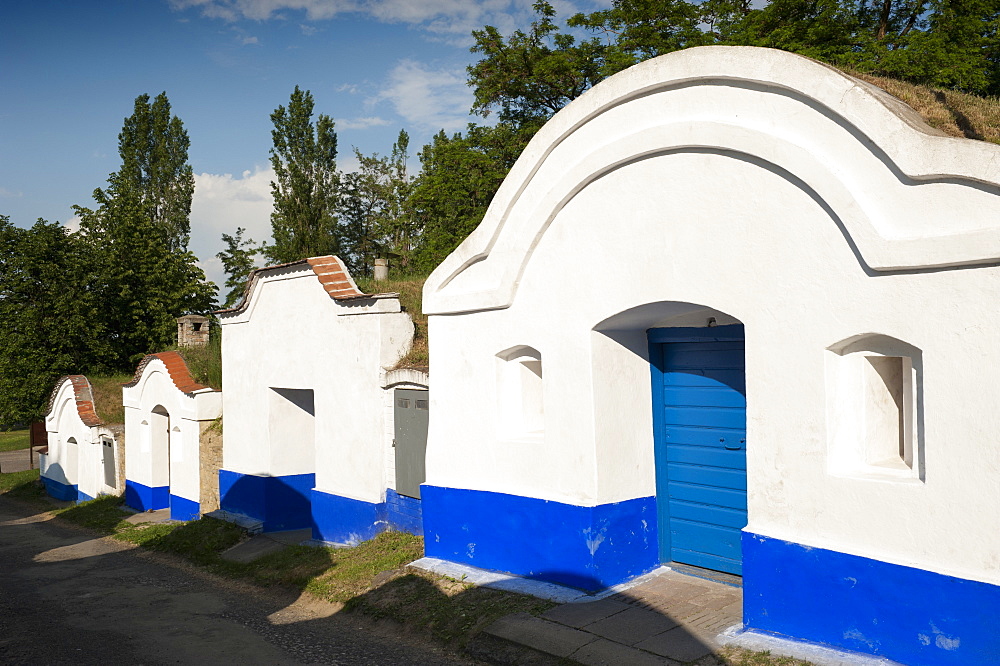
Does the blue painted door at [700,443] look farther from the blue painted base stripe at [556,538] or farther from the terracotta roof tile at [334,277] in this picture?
the terracotta roof tile at [334,277]

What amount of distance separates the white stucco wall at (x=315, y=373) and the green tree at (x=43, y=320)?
632 inches

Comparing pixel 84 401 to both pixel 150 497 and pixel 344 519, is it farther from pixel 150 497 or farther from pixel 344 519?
pixel 344 519

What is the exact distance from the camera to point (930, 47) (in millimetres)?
15742

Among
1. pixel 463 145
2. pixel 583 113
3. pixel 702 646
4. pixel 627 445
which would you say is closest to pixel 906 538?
pixel 702 646

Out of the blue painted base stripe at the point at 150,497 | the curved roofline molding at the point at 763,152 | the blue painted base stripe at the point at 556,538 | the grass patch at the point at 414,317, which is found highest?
the curved roofline molding at the point at 763,152

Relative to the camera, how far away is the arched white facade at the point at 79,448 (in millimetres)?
18703

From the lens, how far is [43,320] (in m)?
26.9

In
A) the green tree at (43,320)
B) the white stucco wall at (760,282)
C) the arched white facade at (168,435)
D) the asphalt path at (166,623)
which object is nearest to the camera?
the white stucco wall at (760,282)

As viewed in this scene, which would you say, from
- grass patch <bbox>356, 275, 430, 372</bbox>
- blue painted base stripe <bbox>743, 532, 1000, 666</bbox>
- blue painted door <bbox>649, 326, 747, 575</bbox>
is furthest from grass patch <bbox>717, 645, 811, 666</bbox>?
grass patch <bbox>356, 275, 430, 372</bbox>

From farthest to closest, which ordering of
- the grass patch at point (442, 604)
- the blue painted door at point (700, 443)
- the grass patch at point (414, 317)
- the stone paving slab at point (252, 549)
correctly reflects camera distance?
the stone paving slab at point (252, 549) → the grass patch at point (414, 317) → the blue painted door at point (700, 443) → the grass patch at point (442, 604)

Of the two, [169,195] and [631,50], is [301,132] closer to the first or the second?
[169,195]

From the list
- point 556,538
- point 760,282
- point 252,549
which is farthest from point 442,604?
point 252,549

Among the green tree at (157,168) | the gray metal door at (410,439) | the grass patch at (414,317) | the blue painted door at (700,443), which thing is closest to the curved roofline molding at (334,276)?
the grass patch at (414,317)

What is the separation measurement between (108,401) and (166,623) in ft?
43.5
